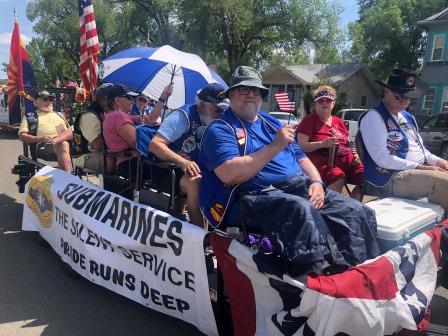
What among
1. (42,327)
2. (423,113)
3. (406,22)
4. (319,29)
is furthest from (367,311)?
(406,22)

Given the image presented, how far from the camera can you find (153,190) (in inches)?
169

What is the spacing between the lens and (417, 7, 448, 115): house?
25141 millimetres

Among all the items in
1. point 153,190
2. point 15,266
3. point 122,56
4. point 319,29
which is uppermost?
point 319,29

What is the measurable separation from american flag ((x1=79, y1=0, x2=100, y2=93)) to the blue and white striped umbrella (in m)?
0.87

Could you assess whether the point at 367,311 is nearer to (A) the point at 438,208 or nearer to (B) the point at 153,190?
(A) the point at 438,208

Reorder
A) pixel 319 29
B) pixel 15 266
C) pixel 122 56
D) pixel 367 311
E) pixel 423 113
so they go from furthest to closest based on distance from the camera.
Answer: pixel 319 29, pixel 423 113, pixel 122 56, pixel 15 266, pixel 367 311

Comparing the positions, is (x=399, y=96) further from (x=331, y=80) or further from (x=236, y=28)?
(x=331, y=80)

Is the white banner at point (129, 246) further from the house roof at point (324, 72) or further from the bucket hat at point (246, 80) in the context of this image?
the house roof at point (324, 72)

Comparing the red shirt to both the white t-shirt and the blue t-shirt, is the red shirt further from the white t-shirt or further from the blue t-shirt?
the blue t-shirt

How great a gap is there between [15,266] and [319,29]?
30115 mm

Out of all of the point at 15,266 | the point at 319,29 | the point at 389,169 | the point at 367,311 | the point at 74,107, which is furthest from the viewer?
the point at 319,29

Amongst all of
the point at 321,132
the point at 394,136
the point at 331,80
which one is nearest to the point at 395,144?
the point at 394,136

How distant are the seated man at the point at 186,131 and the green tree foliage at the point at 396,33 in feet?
108

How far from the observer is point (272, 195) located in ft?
8.30
